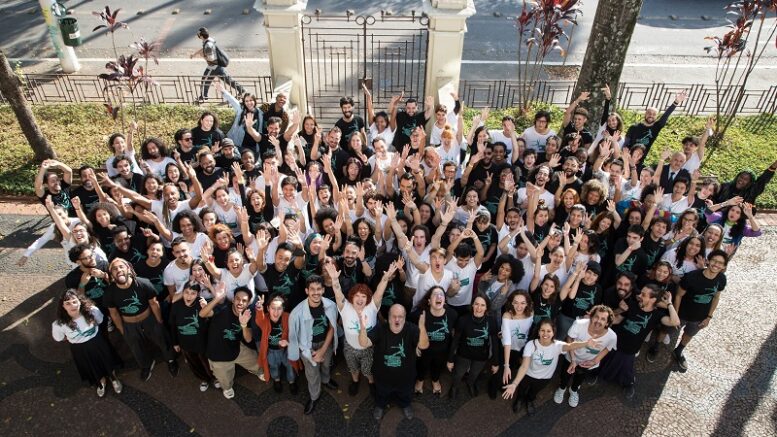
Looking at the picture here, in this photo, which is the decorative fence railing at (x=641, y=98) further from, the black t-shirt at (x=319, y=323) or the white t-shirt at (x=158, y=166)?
the black t-shirt at (x=319, y=323)

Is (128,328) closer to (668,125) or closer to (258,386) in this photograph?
(258,386)

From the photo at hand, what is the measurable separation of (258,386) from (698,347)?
564 cm

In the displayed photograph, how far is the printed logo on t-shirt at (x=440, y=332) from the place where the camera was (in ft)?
18.5

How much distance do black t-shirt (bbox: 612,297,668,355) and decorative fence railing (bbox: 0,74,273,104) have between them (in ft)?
29.9

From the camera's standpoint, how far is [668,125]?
40.4 ft

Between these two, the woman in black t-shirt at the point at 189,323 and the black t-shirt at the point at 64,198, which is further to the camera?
the black t-shirt at the point at 64,198

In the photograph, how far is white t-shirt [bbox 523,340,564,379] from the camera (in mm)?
5574

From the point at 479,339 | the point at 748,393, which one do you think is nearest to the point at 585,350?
the point at 479,339

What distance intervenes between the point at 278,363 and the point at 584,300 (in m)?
3.52

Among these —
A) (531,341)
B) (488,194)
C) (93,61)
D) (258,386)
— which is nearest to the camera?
(531,341)

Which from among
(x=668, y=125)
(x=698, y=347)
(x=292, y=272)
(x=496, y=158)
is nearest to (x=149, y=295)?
(x=292, y=272)

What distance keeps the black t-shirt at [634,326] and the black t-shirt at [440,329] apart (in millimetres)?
1924

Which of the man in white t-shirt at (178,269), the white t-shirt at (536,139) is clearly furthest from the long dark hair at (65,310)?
the white t-shirt at (536,139)

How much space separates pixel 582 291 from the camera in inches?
235
